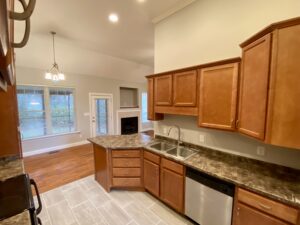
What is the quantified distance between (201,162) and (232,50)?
1547 mm

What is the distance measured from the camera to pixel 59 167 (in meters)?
3.76

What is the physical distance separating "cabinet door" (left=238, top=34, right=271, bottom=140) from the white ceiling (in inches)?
60.9

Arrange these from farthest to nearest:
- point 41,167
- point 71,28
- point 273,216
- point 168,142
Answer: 1. point 41,167
2. point 71,28
3. point 168,142
4. point 273,216

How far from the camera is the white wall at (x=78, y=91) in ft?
14.6

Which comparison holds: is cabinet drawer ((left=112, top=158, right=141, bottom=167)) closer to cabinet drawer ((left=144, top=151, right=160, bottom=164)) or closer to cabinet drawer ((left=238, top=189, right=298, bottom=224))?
cabinet drawer ((left=144, top=151, right=160, bottom=164))

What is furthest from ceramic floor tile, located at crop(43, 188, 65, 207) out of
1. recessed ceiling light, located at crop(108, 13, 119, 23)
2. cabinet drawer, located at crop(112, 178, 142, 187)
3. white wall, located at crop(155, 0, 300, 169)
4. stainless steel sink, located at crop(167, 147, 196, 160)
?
recessed ceiling light, located at crop(108, 13, 119, 23)

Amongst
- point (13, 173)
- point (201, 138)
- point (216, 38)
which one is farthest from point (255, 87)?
point (13, 173)

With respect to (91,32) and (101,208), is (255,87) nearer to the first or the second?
(101,208)

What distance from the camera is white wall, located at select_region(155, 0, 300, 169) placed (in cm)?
170

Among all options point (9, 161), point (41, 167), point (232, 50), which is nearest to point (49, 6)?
point (9, 161)

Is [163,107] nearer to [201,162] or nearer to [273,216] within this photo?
[201,162]

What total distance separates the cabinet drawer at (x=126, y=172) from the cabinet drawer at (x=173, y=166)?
0.60 metres

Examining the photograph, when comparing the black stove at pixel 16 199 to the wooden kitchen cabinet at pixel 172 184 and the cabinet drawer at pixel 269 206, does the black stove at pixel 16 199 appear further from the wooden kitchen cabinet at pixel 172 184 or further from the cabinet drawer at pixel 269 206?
the cabinet drawer at pixel 269 206

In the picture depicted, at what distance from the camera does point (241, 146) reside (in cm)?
201
